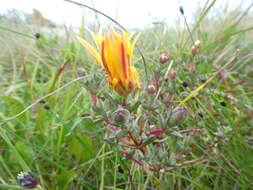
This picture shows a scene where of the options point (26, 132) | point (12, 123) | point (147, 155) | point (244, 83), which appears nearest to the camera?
point (147, 155)

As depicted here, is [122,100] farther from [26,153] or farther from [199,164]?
[26,153]

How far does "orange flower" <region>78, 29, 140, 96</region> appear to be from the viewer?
576 millimetres

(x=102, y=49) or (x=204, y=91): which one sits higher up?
(x=102, y=49)

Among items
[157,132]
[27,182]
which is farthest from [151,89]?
[27,182]

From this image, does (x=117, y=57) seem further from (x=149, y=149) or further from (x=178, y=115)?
(x=149, y=149)

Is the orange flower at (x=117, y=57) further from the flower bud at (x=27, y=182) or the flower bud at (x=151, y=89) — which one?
the flower bud at (x=27, y=182)

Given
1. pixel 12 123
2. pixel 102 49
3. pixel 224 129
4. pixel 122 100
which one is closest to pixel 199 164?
pixel 224 129

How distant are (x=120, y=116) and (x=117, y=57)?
0.14 m

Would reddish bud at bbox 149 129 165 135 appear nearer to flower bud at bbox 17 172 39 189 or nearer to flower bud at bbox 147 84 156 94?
flower bud at bbox 147 84 156 94

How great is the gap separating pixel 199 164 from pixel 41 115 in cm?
73

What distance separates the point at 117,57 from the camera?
0.58 metres

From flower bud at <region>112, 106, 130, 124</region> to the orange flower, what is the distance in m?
0.08

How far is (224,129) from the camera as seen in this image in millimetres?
894

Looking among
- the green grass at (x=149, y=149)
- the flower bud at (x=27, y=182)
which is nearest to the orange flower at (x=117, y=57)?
the green grass at (x=149, y=149)
